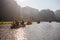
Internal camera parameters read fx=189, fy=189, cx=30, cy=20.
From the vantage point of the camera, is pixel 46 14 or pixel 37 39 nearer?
pixel 37 39

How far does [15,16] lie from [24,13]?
110 cm

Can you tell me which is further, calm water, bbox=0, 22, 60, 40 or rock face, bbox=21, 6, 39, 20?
rock face, bbox=21, 6, 39, 20

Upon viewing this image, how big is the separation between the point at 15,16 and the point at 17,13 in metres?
0.29

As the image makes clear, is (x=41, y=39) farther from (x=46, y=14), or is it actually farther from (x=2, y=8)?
(x=46, y=14)

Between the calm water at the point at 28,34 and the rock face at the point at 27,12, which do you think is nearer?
the calm water at the point at 28,34

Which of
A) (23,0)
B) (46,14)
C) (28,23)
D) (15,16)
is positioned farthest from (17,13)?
(28,23)

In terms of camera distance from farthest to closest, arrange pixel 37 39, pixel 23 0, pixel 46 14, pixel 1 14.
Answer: pixel 46 14 < pixel 1 14 < pixel 23 0 < pixel 37 39

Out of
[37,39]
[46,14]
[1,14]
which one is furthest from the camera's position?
[46,14]

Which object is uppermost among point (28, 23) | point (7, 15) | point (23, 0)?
point (23, 0)

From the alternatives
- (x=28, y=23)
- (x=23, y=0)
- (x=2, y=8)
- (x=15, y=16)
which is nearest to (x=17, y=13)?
(x=15, y=16)

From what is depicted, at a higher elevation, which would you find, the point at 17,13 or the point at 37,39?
the point at 17,13

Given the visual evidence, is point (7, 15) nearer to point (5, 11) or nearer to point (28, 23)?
point (5, 11)

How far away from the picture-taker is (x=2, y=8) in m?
15.0

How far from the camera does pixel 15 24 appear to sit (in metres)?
16.8
